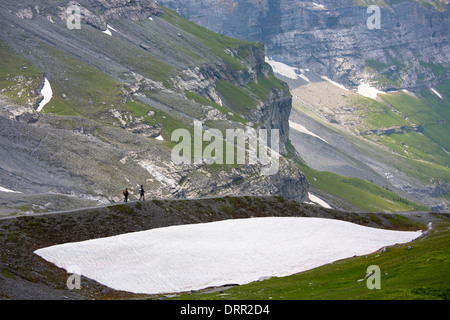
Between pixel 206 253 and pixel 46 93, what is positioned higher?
pixel 46 93

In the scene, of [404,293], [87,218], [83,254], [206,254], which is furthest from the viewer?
[87,218]

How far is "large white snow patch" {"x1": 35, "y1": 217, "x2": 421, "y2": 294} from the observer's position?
59375 millimetres

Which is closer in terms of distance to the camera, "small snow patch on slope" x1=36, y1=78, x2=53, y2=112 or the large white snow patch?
the large white snow patch

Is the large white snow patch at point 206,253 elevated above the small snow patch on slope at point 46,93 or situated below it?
below

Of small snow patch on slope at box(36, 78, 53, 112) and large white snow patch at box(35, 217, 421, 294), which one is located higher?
small snow patch on slope at box(36, 78, 53, 112)

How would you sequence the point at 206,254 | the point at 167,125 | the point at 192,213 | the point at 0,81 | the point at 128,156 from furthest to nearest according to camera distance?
1. the point at 167,125
2. the point at 0,81
3. the point at 128,156
4. the point at 192,213
5. the point at 206,254

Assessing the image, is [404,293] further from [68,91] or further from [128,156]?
[68,91]

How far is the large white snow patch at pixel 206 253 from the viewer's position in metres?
59.4

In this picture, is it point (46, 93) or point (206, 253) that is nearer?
point (206, 253)

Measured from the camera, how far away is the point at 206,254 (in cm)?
6769

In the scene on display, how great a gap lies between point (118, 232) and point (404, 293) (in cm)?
4388

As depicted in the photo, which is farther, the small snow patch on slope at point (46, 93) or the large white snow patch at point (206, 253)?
the small snow patch on slope at point (46, 93)

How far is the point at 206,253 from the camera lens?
6800cm

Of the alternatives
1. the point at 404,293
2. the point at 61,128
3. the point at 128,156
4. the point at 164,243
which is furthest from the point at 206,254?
the point at 61,128
